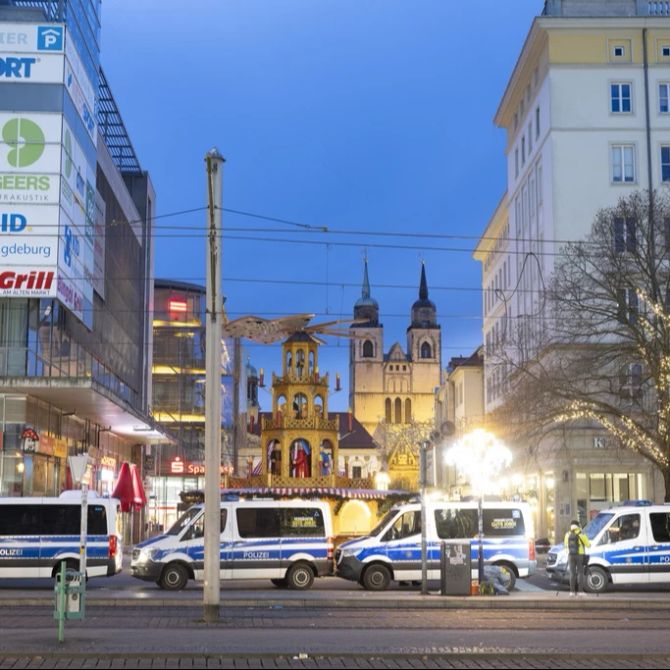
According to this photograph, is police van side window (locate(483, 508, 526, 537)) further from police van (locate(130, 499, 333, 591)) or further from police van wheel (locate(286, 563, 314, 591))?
police van wheel (locate(286, 563, 314, 591))

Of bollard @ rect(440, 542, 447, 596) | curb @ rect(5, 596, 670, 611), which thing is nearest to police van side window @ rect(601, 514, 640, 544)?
curb @ rect(5, 596, 670, 611)

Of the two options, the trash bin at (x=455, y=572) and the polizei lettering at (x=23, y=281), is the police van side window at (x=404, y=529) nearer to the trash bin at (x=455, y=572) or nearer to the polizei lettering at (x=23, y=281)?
the trash bin at (x=455, y=572)

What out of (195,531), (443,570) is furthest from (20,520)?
(443,570)

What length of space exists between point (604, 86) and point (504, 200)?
1605 cm

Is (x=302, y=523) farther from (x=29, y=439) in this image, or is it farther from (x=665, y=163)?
(x=665, y=163)

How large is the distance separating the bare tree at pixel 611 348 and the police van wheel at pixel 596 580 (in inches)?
344

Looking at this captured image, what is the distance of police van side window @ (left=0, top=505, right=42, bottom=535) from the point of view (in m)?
31.3

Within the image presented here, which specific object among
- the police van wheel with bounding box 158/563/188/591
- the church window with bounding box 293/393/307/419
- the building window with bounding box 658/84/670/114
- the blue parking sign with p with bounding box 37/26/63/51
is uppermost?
the building window with bounding box 658/84/670/114

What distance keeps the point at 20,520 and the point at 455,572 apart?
1110 cm

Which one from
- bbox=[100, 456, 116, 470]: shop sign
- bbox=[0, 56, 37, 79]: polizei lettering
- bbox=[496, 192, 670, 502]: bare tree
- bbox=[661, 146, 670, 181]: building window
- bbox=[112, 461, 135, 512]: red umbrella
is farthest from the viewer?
bbox=[661, 146, 670, 181]: building window

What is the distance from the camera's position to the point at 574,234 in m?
60.6

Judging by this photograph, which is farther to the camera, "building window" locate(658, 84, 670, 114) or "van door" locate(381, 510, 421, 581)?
"building window" locate(658, 84, 670, 114)

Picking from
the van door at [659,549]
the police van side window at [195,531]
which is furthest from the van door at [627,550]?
the police van side window at [195,531]

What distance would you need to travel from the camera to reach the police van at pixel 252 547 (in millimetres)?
31141
